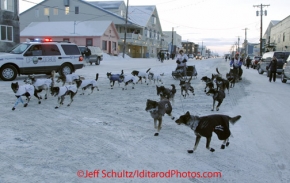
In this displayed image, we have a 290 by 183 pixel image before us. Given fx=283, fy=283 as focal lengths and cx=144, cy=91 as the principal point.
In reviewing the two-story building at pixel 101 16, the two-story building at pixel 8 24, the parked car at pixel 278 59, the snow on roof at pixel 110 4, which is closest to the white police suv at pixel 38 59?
the two-story building at pixel 8 24

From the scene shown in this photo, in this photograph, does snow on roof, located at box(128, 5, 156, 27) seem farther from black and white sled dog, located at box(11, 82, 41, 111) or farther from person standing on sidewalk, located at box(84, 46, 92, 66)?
black and white sled dog, located at box(11, 82, 41, 111)

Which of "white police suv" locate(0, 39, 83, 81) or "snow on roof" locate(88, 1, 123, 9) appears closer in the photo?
"white police suv" locate(0, 39, 83, 81)

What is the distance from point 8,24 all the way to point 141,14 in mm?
48073

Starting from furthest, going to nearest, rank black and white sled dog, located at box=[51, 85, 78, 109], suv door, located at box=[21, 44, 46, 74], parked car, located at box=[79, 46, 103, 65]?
1. parked car, located at box=[79, 46, 103, 65]
2. suv door, located at box=[21, 44, 46, 74]
3. black and white sled dog, located at box=[51, 85, 78, 109]

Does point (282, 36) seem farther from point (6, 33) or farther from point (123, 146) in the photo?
point (123, 146)

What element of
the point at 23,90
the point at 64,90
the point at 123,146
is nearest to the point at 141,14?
the point at 64,90

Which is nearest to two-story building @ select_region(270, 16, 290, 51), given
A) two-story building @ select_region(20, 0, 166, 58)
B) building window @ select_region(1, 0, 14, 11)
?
two-story building @ select_region(20, 0, 166, 58)

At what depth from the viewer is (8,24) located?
27.6 meters

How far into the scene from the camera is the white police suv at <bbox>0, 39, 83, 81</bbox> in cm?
1394

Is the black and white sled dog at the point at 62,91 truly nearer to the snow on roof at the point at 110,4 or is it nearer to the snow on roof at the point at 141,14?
the snow on roof at the point at 110,4

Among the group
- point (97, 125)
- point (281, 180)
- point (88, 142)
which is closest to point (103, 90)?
point (97, 125)

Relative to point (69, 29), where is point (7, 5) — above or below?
below

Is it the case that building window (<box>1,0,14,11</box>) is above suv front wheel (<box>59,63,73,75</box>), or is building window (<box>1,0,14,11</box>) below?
above

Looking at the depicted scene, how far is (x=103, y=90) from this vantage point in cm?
1177
